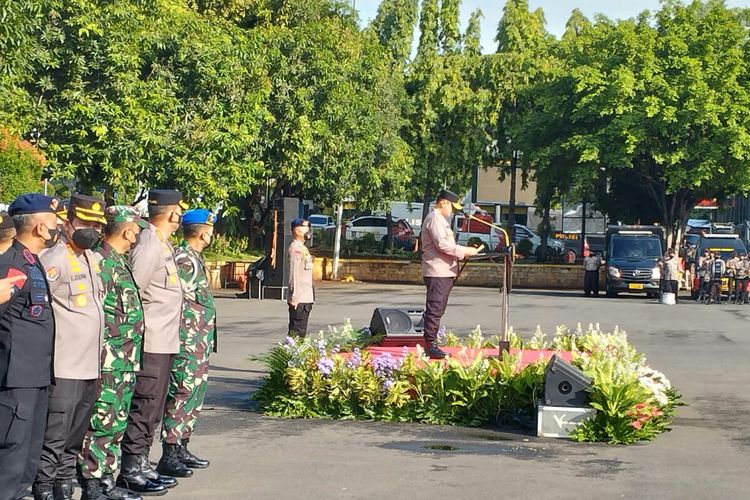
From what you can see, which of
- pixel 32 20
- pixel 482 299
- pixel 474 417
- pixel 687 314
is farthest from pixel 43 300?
pixel 482 299

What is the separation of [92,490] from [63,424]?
67 centimetres

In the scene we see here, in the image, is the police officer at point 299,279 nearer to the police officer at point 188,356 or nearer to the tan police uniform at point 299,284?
the tan police uniform at point 299,284

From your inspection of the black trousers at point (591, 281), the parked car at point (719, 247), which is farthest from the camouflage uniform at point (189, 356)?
the black trousers at point (591, 281)

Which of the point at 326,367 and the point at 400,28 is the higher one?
the point at 400,28

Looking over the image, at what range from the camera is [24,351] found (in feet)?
20.7

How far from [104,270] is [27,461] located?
134 centimetres

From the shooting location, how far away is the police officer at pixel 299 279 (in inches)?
531

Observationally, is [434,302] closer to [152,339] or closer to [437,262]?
[437,262]

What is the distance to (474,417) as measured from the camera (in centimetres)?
1105

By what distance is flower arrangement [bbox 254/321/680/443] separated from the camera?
10.8m

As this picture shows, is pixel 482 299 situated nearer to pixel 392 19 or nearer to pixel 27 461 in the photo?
pixel 392 19

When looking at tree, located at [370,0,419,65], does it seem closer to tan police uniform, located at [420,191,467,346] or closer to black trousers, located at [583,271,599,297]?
black trousers, located at [583,271,599,297]

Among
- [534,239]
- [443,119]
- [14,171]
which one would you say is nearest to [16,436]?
[14,171]

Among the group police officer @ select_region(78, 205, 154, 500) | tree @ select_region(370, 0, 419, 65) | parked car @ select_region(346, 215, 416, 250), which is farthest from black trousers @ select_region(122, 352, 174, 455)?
parked car @ select_region(346, 215, 416, 250)
